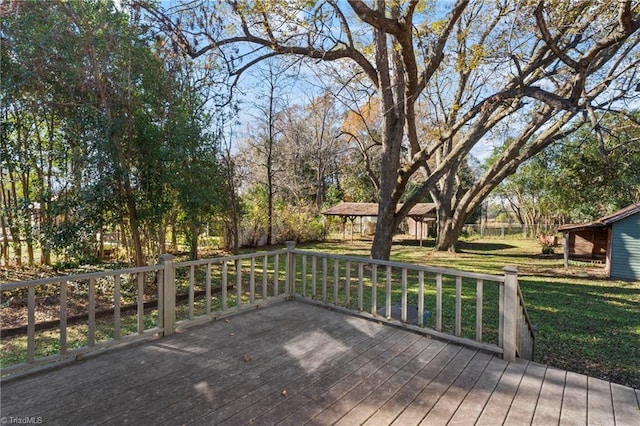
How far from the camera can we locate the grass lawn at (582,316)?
3.61m

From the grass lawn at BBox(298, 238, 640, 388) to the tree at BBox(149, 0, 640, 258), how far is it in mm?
2745

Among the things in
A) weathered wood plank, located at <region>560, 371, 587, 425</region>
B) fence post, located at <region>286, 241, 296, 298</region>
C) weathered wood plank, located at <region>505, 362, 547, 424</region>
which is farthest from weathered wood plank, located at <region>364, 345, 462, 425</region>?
fence post, located at <region>286, 241, 296, 298</region>

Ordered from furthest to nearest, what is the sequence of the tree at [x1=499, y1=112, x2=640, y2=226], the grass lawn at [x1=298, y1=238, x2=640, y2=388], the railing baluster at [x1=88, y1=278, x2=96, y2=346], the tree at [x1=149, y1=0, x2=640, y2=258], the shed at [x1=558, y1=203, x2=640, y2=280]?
the tree at [x1=499, y1=112, x2=640, y2=226]
the shed at [x1=558, y1=203, x2=640, y2=280]
the tree at [x1=149, y1=0, x2=640, y2=258]
the grass lawn at [x1=298, y1=238, x2=640, y2=388]
the railing baluster at [x1=88, y1=278, x2=96, y2=346]

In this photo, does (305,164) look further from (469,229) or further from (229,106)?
(229,106)

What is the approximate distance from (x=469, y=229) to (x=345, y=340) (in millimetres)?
18509

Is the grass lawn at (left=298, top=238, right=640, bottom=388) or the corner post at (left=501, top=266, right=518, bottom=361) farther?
the grass lawn at (left=298, top=238, right=640, bottom=388)

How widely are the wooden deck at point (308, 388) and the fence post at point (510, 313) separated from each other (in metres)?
0.11

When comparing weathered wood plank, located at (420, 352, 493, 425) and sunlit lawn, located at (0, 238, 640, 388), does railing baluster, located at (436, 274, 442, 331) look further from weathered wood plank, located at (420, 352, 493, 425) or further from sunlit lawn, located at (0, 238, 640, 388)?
sunlit lawn, located at (0, 238, 640, 388)

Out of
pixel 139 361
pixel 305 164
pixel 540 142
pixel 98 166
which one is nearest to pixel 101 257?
pixel 98 166

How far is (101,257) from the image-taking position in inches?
293

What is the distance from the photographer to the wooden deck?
206cm

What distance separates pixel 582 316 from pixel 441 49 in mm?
4972

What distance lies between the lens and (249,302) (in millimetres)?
4254

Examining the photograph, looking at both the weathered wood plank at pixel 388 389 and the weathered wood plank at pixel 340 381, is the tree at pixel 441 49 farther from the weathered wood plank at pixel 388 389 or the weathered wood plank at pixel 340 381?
the weathered wood plank at pixel 340 381
